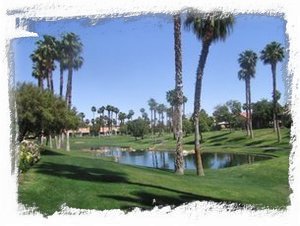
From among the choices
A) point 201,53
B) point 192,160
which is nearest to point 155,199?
point 201,53

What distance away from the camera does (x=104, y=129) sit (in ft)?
463

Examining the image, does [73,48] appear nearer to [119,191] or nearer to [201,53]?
[119,191]

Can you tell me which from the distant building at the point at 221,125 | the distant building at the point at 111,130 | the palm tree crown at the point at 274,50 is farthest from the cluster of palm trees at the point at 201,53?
the distant building at the point at 111,130

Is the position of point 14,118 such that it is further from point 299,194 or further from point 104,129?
point 104,129

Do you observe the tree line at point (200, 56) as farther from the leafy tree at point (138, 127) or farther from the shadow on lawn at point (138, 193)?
A: the leafy tree at point (138, 127)

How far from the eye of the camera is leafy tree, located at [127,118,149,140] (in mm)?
109562

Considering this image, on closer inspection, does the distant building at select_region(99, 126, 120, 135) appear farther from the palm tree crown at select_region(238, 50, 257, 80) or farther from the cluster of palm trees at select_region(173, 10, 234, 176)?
the cluster of palm trees at select_region(173, 10, 234, 176)

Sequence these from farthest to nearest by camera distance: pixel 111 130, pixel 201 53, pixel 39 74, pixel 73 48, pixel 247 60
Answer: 1. pixel 111 130
2. pixel 39 74
3. pixel 247 60
4. pixel 201 53
5. pixel 73 48

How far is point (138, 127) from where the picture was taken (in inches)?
4321

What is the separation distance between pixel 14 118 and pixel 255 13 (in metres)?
3.22

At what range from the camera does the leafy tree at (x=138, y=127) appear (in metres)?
110

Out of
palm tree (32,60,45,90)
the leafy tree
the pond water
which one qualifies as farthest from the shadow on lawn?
the leafy tree

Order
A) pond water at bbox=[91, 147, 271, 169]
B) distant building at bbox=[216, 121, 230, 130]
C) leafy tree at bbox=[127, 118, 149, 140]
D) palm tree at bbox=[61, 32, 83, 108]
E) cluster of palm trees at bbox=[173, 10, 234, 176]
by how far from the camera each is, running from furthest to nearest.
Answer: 1. leafy tree at bbox=[127, 118, 149, 140]
2. distant building at bbox=[216, 121, 230, 130]
3. pond water at bbox=[91, 147, 271, 169]
4. palm tree at bbox=[61, 32, 83, 108]
5. cluster of palm trees at bbox=[173, 10, 234, 176]

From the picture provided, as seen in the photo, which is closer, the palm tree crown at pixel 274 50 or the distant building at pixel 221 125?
the palm tree crown at pixel 274 50
